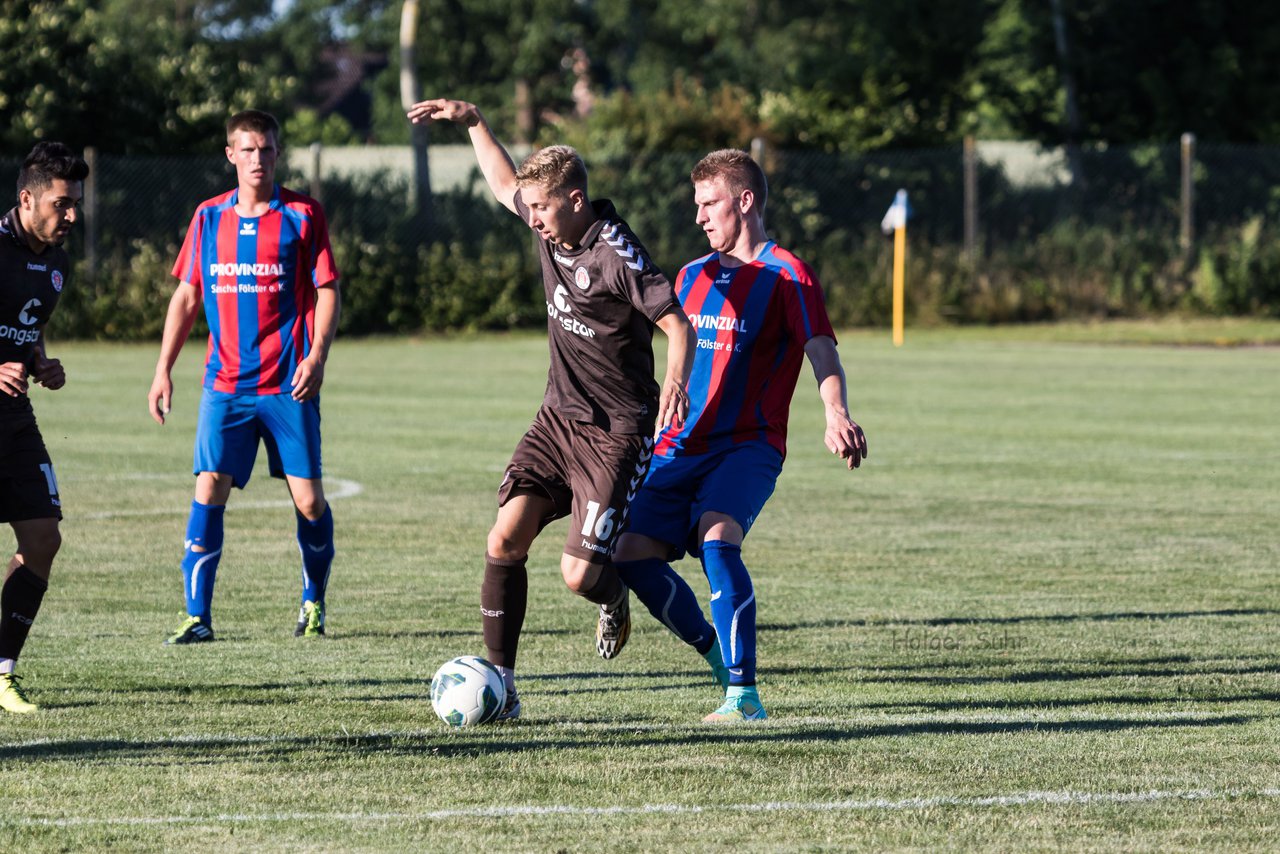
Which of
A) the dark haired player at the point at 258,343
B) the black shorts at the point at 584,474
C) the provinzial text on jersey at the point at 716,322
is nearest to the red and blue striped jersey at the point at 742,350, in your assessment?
the provinzial text on jersey at the point at 716,322

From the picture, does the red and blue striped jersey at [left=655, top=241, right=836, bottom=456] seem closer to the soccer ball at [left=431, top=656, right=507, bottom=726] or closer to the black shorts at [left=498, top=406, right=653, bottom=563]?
the black shorts at [left=498, top=406, right=653, bottom=563]

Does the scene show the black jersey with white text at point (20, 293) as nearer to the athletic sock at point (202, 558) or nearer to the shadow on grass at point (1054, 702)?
the athletic sock at point (202, 558)

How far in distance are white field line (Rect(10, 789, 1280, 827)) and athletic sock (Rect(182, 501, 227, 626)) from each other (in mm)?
3015

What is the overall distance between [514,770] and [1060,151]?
31.2m

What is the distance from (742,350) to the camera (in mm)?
6555

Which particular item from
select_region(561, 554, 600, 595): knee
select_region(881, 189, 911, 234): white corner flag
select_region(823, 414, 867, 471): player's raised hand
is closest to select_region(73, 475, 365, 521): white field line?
select_region(561, 554, 600, 595): knee

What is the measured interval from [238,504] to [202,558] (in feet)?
14.0

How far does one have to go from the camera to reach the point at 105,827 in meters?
4.71

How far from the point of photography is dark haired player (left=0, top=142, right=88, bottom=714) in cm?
643

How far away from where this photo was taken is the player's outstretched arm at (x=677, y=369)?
5.79m

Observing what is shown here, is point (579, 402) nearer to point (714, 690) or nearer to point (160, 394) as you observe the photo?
point (714, 690)

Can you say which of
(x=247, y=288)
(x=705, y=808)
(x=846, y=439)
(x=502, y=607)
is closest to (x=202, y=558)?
(x=247, y=288)

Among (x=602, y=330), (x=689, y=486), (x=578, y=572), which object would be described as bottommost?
(x=578, y=572)

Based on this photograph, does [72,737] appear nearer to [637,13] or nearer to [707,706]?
[707,706]
